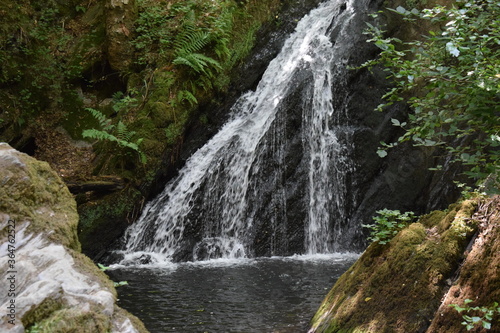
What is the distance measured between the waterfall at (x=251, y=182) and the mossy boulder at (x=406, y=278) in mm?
5348

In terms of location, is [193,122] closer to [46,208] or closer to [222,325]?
[222,325]

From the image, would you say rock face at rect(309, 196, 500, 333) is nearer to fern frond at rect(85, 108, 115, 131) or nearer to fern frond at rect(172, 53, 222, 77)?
fern frond at rect(85, 108, 115, 131)

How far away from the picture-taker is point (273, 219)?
32.5ft

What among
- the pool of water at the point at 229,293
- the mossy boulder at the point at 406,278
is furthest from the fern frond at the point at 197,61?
the mossy boulder at the point at 406,278

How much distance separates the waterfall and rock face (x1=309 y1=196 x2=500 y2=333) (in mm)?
5471

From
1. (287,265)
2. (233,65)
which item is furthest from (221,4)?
(287,265)

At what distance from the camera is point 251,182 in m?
10.1

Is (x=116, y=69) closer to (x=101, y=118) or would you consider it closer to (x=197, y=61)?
(x=101, y=118)

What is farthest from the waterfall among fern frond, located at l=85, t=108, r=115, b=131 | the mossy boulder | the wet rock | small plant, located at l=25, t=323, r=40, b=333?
small plant, located at l=25, t=323, r=40, b=333

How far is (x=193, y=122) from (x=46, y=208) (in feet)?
23.5

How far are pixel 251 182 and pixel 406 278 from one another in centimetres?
670

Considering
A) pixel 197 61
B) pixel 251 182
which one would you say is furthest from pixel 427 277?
pixel 197 61

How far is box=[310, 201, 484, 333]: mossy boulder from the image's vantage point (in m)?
3.29

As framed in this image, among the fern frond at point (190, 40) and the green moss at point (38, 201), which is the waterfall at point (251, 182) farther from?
the green moss at point (38, 201)
